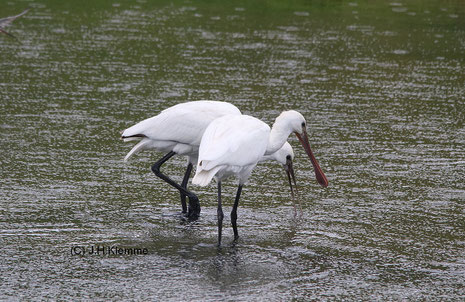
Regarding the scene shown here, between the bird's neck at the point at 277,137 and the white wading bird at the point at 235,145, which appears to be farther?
the bird's neck at the point at 277,137

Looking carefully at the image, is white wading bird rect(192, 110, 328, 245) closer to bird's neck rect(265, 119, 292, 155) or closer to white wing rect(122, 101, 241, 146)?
bird's neck rect(265, 119, 292, 155)

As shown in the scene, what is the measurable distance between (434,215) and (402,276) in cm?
165

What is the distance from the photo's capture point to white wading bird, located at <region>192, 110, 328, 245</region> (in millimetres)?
7215

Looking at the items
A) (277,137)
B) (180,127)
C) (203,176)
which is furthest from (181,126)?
(203,176)

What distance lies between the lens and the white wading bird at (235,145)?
7.21 metres

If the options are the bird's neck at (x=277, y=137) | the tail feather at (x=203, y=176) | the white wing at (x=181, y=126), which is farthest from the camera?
the white wing at (x=181, y=126)

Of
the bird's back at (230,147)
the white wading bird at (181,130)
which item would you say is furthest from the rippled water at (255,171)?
the bird's back at (230,147)

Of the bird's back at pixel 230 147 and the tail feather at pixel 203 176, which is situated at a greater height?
the bird's back at pixel 230 147

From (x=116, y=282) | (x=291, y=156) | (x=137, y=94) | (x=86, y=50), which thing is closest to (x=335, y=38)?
(x=86, y=50)

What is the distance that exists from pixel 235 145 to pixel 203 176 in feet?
1.27

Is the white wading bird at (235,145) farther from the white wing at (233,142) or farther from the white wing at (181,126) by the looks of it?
the white wing at (181,126)

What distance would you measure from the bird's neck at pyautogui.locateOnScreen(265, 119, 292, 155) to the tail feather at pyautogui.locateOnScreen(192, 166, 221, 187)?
0.80 m

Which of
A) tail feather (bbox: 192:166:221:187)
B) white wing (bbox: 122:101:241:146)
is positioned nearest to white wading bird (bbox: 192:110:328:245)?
tail feather (bbox: 192:166:221:187)

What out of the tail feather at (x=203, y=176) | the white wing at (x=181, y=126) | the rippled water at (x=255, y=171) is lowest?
the rippled water at (x=255, y=171)
